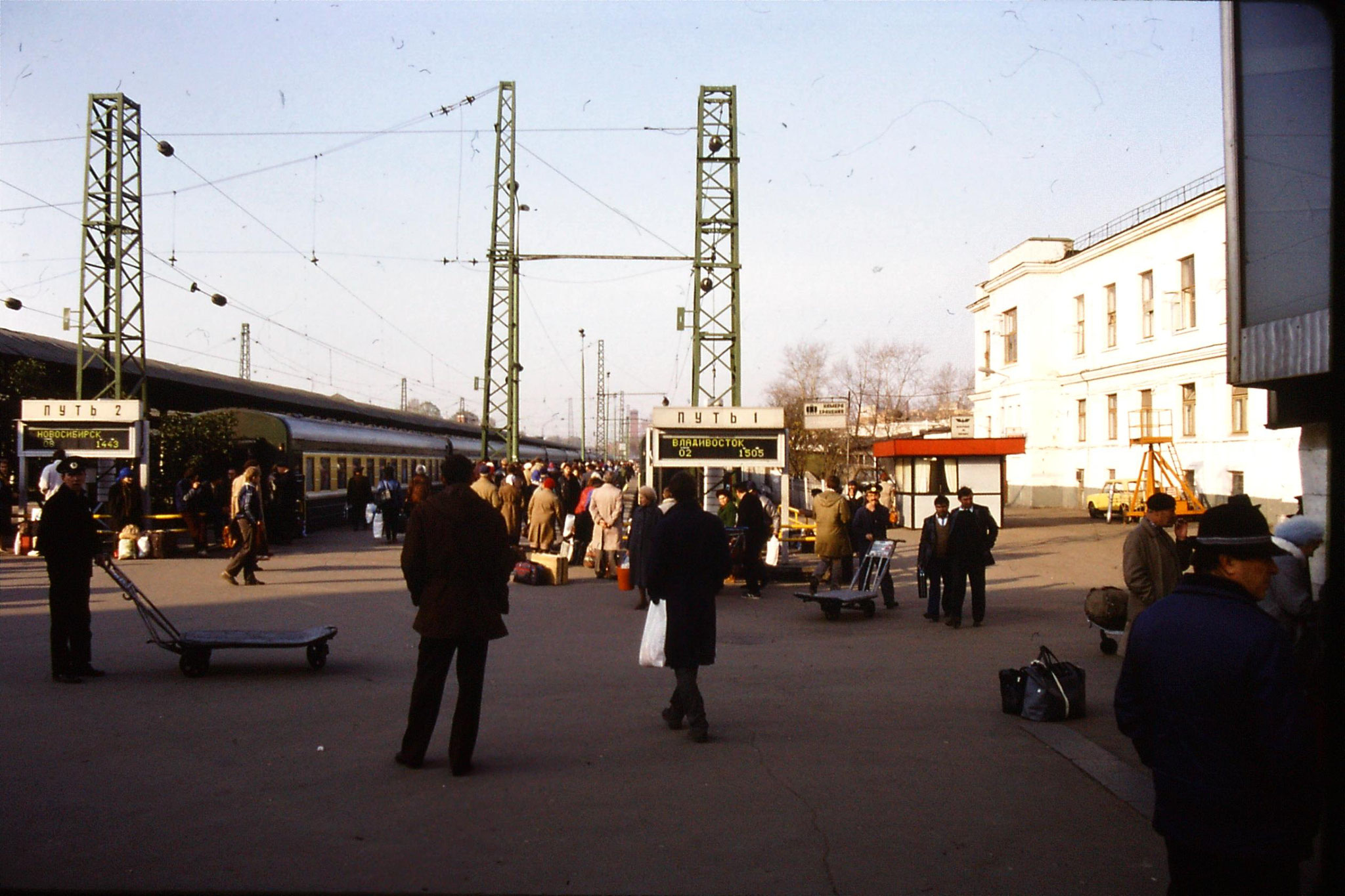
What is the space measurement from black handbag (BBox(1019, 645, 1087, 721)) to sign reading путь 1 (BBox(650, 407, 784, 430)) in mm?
10953

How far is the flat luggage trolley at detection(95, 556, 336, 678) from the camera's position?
388 inches

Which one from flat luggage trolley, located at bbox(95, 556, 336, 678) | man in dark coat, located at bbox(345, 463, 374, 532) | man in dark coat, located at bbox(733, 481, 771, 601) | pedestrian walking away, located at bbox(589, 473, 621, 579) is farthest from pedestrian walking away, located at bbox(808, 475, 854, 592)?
man in dark coat, located at bbox(345, 463, 374, 532)

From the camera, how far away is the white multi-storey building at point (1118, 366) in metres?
36.9

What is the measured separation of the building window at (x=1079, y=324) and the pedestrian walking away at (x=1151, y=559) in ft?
131

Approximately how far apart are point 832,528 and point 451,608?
35.5 ft

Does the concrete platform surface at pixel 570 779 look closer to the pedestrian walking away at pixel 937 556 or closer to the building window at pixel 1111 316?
the pedestrian walking away at pixel 937 556

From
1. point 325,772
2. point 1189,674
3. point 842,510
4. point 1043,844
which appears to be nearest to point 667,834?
point 1043,844

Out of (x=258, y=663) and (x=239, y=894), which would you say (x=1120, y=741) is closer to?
(x=239, y=894)

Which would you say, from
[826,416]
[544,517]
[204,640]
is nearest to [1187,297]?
[826,416]

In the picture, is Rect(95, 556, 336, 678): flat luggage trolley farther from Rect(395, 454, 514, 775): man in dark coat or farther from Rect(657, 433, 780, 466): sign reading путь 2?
Rect(657, 433, 780, 466): sign reading путь 2

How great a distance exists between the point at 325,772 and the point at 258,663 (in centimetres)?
437

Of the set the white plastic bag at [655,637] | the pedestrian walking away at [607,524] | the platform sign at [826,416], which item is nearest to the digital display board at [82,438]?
the pedestrian walking away at [607,524]

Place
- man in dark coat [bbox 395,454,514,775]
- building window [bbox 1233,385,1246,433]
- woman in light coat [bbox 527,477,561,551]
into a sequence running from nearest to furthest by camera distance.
→ 1. man in dark coat [bbox 395,454,514,775]
2. woman in light coat [bbox 527,477,561,551]
3. building window [bbox 1233,385,1246,433]

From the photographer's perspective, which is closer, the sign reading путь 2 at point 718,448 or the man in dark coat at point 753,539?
the man in dark coat at point 753,539
